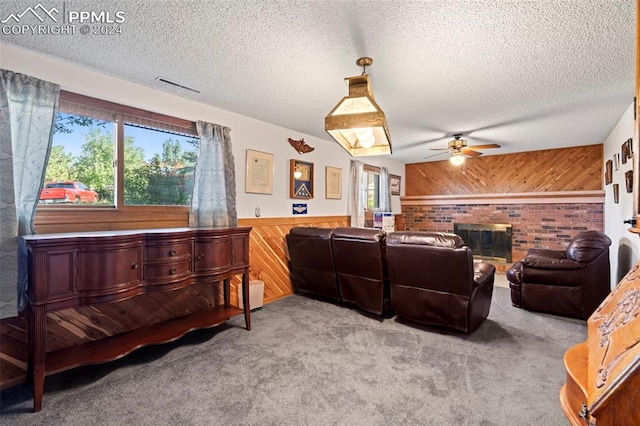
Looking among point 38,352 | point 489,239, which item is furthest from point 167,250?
point 489,239

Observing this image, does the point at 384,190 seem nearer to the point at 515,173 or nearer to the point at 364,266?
the point at 515,173

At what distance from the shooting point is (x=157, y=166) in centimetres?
308

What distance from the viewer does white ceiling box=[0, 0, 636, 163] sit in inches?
68.8

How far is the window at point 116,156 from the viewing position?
2461 mm

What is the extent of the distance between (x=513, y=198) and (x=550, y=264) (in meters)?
3.04

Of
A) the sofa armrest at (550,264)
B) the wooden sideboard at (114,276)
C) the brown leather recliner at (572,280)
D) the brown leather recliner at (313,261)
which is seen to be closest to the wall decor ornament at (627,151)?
the brown leather recliner at (572,280)

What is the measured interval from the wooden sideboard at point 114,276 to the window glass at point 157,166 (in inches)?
27.7

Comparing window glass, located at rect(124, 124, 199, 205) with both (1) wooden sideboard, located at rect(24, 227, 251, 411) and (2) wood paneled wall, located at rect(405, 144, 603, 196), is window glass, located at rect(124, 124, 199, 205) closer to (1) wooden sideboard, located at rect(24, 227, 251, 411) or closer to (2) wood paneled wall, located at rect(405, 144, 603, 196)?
(1) wooden sideboard, located at rect(24, 227, 251, 411)

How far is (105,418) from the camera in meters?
1.77

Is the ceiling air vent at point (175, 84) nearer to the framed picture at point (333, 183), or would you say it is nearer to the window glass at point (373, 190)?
the framed picture at point (333, 183)

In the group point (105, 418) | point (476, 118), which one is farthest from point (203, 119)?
point (476, 118)

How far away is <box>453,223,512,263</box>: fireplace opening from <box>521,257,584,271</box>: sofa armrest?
277cm

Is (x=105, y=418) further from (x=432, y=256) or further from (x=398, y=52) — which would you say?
(x=398, y=52)

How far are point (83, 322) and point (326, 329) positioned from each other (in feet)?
6.99
